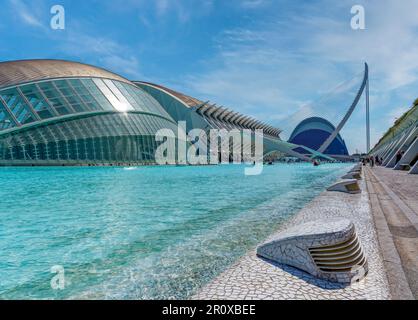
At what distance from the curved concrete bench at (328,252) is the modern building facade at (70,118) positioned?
32.6m

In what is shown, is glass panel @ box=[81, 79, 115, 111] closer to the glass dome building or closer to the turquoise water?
the glass dome building

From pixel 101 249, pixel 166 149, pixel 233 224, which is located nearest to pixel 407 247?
pixel 233 224

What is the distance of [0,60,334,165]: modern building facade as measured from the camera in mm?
31297

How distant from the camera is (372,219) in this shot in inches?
282

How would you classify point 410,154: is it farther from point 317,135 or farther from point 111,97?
point 317,135

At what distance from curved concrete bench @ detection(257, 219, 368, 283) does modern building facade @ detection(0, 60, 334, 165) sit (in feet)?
107

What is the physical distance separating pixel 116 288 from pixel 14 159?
32.1 m

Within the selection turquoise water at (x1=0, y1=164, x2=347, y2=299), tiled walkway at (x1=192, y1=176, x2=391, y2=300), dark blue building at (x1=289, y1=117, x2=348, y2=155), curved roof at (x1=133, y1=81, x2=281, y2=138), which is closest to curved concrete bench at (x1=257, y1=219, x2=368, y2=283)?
Result: tiled walkway at (x1=192, y1=176, x2=391, y2=300)

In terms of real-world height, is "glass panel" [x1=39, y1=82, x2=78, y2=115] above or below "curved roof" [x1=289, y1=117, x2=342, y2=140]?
below

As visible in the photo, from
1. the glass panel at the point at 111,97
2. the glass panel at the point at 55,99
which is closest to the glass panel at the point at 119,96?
the glass panel at the point at 111,97

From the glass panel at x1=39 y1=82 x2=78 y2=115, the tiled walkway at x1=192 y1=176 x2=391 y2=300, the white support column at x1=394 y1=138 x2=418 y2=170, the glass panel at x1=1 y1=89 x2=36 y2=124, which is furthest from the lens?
the glass panel at x1=39 y1=82 x2=78 y2=115

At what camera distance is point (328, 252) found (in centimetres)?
362
